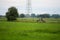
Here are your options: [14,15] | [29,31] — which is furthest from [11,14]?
[29,31]

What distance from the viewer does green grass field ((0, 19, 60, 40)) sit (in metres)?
2.43

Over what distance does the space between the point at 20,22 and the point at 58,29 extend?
1.96 ft

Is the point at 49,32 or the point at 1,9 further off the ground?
the point at 1,9

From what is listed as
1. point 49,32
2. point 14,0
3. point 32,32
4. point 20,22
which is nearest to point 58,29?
point 49,32

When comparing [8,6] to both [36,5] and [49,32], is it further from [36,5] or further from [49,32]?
[49,32]

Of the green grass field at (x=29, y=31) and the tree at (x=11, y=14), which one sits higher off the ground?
the tree at (x=11, y=14)

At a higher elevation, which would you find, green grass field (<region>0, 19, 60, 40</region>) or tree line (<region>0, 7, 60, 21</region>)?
tree line (<region>0, 7, 60, 21</region>)

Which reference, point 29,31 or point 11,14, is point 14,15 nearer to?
point 11,14

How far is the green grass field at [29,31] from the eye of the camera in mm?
2432

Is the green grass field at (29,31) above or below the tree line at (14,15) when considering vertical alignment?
below

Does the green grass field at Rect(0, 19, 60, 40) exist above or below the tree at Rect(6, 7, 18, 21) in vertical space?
below

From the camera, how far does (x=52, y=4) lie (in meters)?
2.53

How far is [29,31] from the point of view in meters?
2.47

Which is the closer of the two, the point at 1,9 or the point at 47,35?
the point at 47,35
